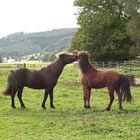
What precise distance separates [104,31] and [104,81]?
51.5 meters

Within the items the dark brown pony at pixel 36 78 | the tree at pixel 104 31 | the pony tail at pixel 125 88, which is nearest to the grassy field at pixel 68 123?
the pony tail at pixel 125 88

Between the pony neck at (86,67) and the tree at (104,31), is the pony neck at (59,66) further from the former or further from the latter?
the tree at (104,31)

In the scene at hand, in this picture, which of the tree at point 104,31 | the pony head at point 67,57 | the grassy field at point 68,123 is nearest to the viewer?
the grassy field at point 68,123

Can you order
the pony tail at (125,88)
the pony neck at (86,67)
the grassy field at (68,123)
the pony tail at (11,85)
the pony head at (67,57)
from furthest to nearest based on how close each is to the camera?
the pony head at (67,57), the pony neck at (86,67), the pony tail at (11,85), the pony tail at (125,88), the grassy field at (68,123)

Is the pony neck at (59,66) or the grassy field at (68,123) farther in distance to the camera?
the pony neck at (59,66)

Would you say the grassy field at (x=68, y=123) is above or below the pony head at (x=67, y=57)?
below

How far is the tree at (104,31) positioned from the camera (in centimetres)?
6406

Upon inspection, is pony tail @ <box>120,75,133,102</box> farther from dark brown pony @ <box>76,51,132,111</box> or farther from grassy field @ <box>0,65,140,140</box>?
grassy field @ <box>0,65,140,140</box>

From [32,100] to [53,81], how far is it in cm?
325

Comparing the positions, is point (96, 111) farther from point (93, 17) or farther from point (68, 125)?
point (93, 17)

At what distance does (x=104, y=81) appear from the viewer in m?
16.1

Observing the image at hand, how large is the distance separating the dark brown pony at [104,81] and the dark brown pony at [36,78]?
58 centimetres

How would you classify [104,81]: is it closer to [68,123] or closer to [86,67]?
[86,67]

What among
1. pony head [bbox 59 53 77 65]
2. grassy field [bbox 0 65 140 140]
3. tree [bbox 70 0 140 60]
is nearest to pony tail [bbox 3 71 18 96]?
grassy field [bbox 0 65 140 140]
